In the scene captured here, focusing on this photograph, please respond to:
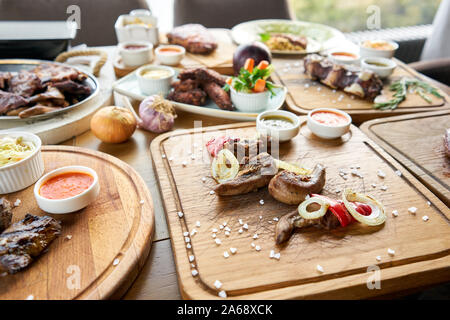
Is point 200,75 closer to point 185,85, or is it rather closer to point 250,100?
point 185,85

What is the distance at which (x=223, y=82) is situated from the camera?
9.03 ft

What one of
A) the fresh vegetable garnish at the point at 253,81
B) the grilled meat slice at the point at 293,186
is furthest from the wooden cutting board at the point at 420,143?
the fresh vegetable garnish at the point at 253,81

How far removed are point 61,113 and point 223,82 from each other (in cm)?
119

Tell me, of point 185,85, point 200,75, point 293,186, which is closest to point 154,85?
point 185,85

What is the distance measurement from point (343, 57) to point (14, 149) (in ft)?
9.45

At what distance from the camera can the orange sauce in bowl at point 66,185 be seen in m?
1.66

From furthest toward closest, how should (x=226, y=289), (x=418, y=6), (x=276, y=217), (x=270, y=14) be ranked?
(x=418, y=6) < (x=270, y=14) < (x=276, y=217) < (x=226, y=289)

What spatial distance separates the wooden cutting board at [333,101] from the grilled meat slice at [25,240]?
6.15 ft

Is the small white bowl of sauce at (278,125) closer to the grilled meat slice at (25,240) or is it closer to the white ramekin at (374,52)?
the grilled meat slice at (25,240)

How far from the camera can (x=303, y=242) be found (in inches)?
61.2

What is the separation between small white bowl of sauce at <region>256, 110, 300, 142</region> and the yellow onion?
834mm

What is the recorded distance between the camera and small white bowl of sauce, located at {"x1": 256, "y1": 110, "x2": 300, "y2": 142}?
2.17 meters
